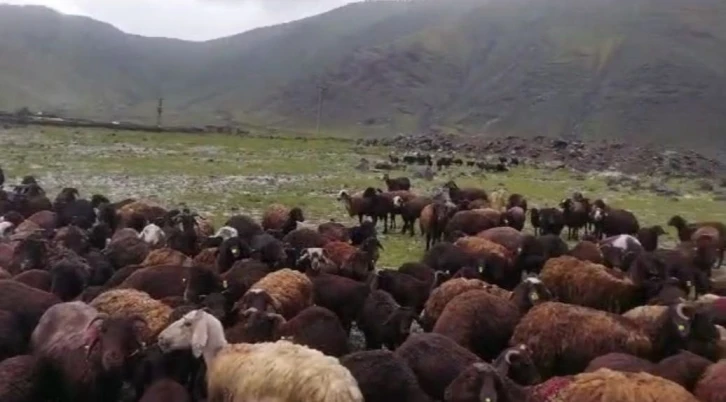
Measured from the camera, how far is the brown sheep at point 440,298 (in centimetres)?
1262

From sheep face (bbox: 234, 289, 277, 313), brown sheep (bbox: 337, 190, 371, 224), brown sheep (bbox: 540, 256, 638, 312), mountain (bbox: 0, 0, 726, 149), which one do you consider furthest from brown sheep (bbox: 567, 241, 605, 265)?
mountain (bbox: 0, 0, 726, 149)

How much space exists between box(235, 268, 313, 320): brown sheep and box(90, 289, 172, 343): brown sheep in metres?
1.07

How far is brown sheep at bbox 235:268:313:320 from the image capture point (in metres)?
11.3

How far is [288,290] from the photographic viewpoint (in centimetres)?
1260

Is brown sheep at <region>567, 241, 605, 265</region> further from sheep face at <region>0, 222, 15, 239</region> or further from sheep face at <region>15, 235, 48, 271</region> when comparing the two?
sheep face at <region>0, 222, 15, 239</region>

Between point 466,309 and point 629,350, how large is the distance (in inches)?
88.6

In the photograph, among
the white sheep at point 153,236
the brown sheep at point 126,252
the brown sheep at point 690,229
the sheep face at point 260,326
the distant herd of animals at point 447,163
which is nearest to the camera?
the sheep face at point 260,326

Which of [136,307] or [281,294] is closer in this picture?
[136,307]

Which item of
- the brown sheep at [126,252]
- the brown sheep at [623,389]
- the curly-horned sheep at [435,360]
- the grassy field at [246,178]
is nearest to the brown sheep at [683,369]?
the brown sheep at [623,389]

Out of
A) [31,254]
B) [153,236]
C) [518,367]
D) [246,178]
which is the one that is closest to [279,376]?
[518,367]

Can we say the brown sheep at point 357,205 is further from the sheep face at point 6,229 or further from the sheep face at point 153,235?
the sheep face at point 6,229

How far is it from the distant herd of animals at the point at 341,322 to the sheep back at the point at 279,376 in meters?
0.02

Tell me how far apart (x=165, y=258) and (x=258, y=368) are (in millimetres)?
6587

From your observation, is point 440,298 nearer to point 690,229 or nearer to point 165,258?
point 165,258
